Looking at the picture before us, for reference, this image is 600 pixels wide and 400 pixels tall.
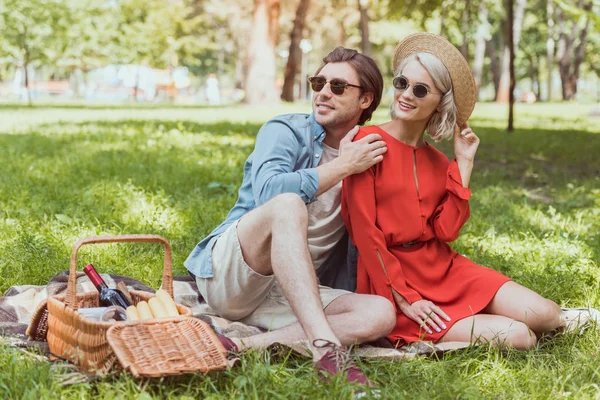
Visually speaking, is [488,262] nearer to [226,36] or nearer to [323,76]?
[323,76]

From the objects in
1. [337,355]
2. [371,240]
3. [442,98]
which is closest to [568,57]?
[442,98]

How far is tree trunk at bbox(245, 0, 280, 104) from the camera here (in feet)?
76.8

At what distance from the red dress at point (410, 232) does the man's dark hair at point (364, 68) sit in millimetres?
225

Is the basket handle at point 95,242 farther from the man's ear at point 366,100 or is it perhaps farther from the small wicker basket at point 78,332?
the man's ear at point 366,100

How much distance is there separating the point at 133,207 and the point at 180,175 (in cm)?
159

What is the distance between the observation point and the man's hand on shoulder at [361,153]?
3869mm

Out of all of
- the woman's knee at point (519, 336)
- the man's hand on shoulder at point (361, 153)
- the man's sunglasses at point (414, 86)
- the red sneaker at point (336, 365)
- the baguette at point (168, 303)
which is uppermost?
the man's sunglasses at point (414, 86)

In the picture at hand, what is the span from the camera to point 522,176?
412 inches

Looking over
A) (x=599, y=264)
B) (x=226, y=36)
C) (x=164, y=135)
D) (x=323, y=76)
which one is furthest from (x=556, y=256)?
(x=226, y=36)

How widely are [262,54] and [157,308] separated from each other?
21.0 meters

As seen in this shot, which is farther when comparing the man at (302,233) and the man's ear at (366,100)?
the man's ear at (366,100)

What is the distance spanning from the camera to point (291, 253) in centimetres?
355

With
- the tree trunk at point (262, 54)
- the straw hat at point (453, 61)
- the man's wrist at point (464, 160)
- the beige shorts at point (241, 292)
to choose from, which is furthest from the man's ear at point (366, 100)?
the tree trunk at point (262, 54)

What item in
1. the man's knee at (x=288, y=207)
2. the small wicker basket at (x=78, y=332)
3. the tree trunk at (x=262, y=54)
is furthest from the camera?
the tree trunk at (x=262, y=54)
